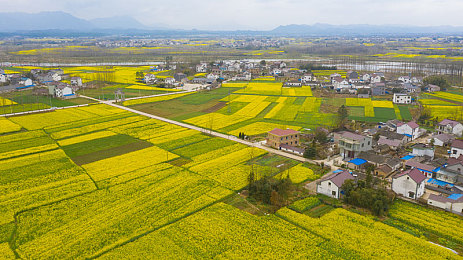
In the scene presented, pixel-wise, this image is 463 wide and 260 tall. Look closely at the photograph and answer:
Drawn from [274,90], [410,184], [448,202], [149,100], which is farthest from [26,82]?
[448,202]

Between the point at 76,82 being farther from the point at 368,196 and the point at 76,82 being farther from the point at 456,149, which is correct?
the point at 456,149

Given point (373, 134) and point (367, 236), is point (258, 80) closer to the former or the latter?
point (373, 134)

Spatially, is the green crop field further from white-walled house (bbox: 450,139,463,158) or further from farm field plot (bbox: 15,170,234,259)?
white-walled house (bbox: 450,139,463,158)

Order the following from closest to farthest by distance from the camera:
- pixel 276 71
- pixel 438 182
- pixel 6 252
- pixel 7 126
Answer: pixel 6 252 < pixel 438 182 < pixel 7 126 < pixel 276 71

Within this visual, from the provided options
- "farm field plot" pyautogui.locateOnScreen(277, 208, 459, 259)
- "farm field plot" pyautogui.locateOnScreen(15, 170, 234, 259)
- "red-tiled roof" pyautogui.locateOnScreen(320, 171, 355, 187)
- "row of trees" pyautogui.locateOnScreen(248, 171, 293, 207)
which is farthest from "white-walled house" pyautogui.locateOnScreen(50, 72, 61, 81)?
"red-tiled roof" pyautogui.locateOnScreen(320, 171, 355, 187)

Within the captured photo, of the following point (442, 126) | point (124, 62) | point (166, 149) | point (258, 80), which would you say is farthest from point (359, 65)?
point (166, 149)
